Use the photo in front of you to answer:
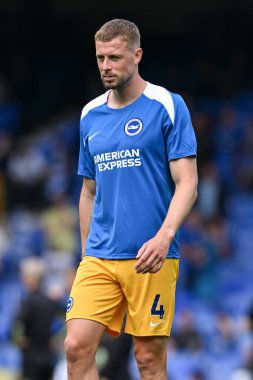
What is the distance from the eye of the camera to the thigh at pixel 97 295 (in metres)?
5.93

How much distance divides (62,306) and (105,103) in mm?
6045

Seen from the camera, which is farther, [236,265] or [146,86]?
[236,265]

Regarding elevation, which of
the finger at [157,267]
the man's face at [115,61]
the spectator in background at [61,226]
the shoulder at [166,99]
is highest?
the man's face at [115,61]

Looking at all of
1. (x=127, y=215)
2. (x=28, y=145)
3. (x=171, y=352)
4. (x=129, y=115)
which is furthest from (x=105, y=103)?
(x=28, y=145)

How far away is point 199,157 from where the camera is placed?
1661 centimetres

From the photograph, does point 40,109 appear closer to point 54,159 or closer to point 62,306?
point 54,159

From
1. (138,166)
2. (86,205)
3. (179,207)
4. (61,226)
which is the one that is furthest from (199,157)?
(179,207)

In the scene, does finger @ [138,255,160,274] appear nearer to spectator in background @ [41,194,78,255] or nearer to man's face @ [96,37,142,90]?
man's face @ [96,37,142,90]

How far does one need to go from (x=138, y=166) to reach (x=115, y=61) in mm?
588

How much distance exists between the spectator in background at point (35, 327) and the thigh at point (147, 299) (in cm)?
527

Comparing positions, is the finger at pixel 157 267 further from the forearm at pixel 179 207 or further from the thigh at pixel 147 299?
the thigh at pixel 147 299

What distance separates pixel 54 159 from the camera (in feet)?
59.9

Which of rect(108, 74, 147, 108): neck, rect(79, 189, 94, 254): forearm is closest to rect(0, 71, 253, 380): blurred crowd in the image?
rect(79, 189, 94, 254): forearm

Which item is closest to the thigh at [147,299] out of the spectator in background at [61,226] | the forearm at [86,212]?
the forearm at [86,212]
